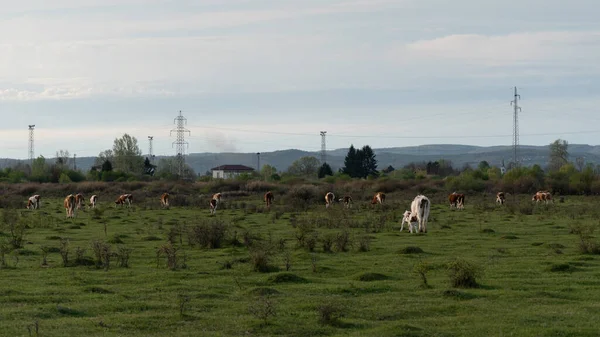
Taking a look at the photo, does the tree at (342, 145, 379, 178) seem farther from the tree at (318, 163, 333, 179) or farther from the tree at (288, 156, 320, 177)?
the tree at (288, 156, 320, 177)

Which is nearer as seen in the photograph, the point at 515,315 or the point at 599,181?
the point at 515,315

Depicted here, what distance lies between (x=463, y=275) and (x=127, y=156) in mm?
129694

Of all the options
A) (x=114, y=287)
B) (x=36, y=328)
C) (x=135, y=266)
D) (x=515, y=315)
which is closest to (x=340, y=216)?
(x=135, y=266)

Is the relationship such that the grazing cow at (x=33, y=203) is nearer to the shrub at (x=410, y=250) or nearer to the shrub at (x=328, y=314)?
the shrub at (x=410, y=250)

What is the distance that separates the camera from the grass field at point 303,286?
14.6 meters

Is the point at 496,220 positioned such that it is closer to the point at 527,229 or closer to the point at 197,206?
the point at 527,229

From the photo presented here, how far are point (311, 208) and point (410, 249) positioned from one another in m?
29.1

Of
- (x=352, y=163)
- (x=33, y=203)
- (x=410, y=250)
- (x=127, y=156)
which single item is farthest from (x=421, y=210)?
(x=127, y=156)

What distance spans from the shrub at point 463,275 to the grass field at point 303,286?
0.21m

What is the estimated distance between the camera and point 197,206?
58.7 metres

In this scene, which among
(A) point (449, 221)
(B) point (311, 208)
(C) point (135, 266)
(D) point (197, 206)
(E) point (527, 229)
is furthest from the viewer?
(D) point (197, 206)

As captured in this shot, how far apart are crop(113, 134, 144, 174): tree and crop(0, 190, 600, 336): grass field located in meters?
110

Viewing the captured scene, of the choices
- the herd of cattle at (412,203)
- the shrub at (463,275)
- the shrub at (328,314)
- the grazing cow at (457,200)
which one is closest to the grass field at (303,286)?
the shrub at (328,314)

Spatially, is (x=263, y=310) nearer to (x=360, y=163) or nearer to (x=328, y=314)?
(x=328, y=314)
